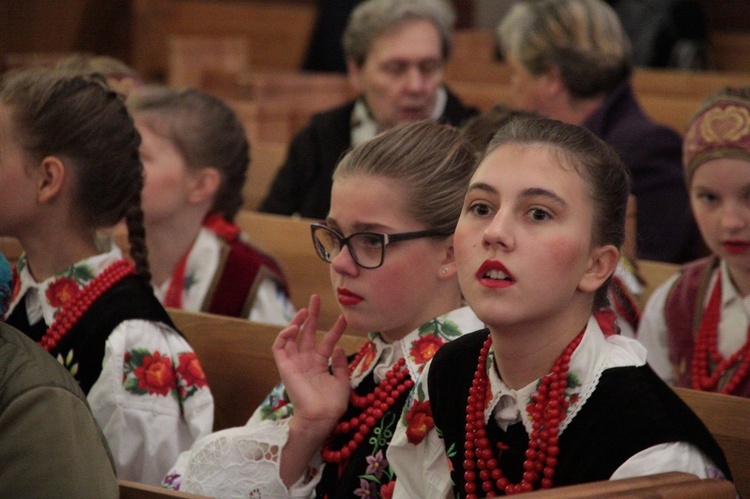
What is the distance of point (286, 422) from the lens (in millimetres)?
1970

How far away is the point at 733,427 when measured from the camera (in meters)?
1.84

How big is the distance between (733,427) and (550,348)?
46cm

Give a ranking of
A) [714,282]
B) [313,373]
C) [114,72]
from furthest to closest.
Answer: [114,72], [714,282], [313,373]

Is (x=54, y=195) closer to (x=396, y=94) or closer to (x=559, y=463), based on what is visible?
(x=559, y=463)

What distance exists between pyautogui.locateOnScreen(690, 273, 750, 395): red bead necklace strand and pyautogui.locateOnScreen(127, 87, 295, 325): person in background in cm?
108

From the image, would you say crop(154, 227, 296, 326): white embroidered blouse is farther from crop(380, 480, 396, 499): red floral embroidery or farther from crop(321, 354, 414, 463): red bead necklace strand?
crop(380, 480, 396, 499): red floral embroidery

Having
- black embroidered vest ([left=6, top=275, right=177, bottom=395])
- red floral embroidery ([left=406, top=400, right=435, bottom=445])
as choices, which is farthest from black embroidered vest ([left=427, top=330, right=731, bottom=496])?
black embroidered vest ([left=6, top=275, right=177, bottom=395])

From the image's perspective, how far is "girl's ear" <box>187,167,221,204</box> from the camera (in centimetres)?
292

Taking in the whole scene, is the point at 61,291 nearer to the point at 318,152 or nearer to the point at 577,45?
the point at 318,152

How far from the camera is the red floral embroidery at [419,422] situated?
1.72m

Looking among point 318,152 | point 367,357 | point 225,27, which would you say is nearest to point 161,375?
point 367,357

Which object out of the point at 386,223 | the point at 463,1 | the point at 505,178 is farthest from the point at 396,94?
the point at 463,1

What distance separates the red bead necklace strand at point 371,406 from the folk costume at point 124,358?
35cm

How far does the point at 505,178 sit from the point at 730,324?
3.69ft
